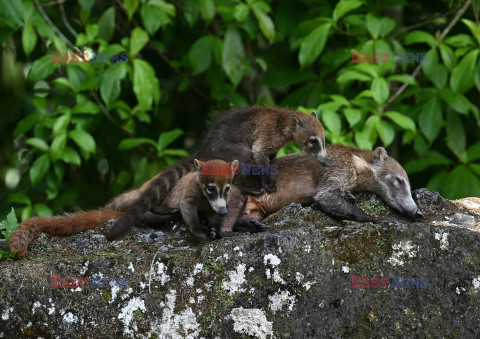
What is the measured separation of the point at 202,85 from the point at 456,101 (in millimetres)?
3022

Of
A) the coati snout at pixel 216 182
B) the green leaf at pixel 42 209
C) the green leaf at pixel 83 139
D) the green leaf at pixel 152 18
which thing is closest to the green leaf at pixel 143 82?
the green leaf at pixel 152 18

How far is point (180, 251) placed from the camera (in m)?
3.77

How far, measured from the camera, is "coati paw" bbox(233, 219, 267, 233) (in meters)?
4.21

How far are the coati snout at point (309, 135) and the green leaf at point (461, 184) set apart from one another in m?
1.75

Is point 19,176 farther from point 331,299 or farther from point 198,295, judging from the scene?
point 331,299

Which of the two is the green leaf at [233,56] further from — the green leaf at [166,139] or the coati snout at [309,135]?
the coati snout at [309,135]

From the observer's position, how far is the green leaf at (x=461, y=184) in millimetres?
6137

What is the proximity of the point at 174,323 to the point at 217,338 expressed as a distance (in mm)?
250

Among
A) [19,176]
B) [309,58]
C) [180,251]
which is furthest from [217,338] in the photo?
[19,176]

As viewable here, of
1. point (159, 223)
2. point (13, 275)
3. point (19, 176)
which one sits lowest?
point (19, 176)

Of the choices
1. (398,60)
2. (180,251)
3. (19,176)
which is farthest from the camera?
(19,176)

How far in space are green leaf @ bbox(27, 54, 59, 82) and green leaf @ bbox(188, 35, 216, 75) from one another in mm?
1404

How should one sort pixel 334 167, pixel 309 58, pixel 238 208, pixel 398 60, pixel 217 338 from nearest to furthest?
pixel 217 338
pixel 238 208
pixel 334 167
pixel 309 58
pixel 398 60

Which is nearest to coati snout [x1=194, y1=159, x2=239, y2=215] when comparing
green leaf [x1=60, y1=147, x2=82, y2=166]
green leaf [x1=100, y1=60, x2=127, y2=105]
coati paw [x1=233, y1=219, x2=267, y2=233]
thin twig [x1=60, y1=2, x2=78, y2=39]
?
coati paw [x1=233, y1=219, x2=267, y2=233]
